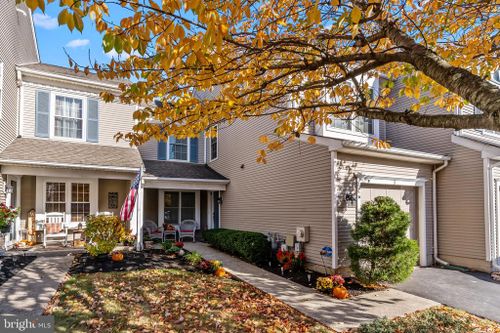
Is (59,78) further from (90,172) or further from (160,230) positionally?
(160,230)

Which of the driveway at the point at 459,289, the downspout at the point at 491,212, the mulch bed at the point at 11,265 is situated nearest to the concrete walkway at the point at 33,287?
the mulch bed at the point at 11,265

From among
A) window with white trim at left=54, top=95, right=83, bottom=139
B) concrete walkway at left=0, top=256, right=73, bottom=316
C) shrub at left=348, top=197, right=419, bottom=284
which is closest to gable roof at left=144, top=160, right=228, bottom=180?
window with white trim at left=54, top=95, right=83, bottom=139

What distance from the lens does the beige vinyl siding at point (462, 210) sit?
946 centimetres

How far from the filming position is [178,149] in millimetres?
15992

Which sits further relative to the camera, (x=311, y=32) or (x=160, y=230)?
(x=160, y=230)

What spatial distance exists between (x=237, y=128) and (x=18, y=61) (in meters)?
8.67

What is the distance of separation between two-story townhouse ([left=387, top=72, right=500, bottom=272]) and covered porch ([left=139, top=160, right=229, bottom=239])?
850 centimetres

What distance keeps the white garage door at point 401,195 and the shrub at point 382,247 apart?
4.59ft

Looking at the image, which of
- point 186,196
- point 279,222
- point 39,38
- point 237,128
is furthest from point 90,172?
point 39,38

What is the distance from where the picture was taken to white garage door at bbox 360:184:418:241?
9.02 metres

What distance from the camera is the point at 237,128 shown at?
13.9 meters

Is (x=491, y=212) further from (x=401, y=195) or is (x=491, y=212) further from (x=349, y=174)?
(x=349, y=174)

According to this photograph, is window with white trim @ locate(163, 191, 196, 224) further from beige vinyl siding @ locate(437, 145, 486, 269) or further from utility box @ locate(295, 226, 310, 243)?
beige vinyl siding @ locate(437, 145, 486, 269)

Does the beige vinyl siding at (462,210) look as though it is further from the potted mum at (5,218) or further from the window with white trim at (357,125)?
the potted mum at (5,218)
